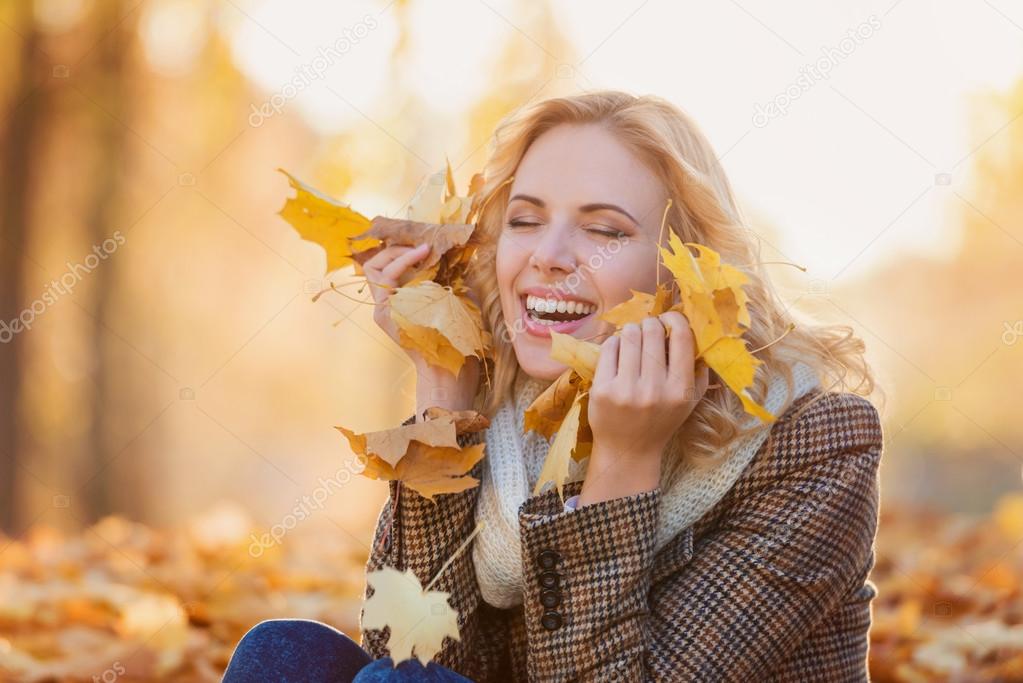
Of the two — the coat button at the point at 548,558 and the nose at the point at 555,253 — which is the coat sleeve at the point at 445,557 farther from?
the nose at the point at 555,253

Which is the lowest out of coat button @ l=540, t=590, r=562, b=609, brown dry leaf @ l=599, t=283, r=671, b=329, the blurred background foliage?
coat button @ l=540, t=590, r=562, b=609

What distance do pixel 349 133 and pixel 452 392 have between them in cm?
Result: 506

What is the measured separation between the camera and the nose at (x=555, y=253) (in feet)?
7.02

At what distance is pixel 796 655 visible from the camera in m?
2.00

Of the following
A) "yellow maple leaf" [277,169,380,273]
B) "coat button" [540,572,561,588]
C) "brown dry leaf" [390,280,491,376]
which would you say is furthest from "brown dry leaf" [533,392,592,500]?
"yellow maple leaf" [277,169,380,273]

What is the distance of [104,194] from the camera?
8359 millimetres

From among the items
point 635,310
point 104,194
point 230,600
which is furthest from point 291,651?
point 104,194

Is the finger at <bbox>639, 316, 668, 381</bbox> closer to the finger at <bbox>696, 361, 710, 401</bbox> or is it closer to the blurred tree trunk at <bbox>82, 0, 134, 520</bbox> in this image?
the finger at <bbox>696, 361, 710, 401</bbox>

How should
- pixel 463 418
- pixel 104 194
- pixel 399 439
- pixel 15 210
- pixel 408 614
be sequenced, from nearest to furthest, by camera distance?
1. pixel 408 614
2. pixel 399 439
3. pixel 463 418
4. pixel 15 210
5. pixel 104 194

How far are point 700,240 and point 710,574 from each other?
756mm

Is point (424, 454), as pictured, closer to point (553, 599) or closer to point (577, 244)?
point (553, 599)

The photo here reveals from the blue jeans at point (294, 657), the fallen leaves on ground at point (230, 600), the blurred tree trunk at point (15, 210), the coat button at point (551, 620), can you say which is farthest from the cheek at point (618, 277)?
the blurred tree trunk at point (15, 210)

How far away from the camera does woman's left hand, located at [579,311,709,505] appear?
1.82 meters

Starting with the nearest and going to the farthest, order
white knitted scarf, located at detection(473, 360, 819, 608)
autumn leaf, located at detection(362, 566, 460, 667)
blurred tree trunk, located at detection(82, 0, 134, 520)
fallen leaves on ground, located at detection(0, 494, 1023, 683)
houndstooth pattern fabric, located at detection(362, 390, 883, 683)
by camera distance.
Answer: autumn leaf, located at detection(362, 566, 460, 667)
houndstooth pattern fabric, located at detection(362, 390, 883, 683)
white knitted scarf, located at detection(473, 360, 819, 608)
fallen leaves on ground, located at detection(0, 494, 1023, 683)
blurred tree trunk, located at detection(82, 0, 134, 520)
